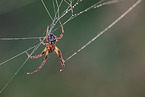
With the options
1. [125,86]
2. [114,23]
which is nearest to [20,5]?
[114,23]

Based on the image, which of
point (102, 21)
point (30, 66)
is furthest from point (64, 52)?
point (102, 21)

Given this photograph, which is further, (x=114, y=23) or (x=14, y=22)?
(x=114, y=23)

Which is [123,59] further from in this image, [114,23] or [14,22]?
[14,22]

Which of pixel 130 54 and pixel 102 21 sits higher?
pixel 102 21

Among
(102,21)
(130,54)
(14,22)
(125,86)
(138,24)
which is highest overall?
(14,22)

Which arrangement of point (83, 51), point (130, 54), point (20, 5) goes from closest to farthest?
point (20, 5)
point (83, 51)
point (130, 54)

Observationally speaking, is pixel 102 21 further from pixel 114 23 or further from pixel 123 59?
pixel 123 59

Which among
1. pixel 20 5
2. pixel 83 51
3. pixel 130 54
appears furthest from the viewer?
pixel 130 54
